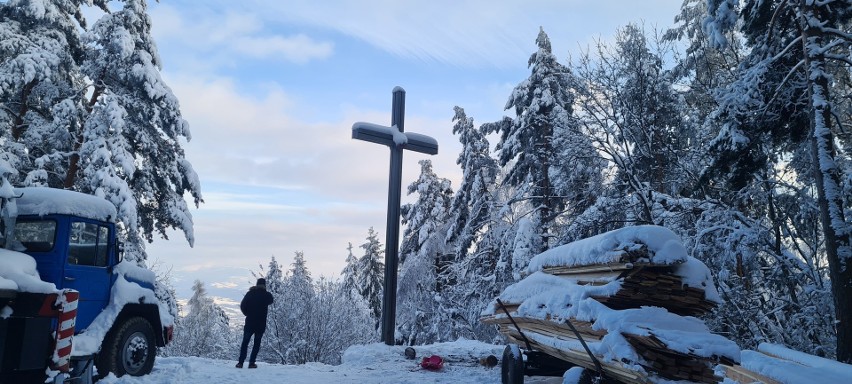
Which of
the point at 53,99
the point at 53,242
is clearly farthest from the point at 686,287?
the point at 53,99

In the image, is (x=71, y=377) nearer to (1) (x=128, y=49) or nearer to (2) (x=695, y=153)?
(1) (x=128, y=49)

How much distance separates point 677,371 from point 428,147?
29.1 feet

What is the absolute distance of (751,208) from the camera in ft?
49.2

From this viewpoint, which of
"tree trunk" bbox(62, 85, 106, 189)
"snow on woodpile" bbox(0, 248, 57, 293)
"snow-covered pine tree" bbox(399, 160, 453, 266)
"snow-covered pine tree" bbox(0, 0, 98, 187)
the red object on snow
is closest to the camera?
"snow on woodpile" bbox(0, 248, 57, 293)

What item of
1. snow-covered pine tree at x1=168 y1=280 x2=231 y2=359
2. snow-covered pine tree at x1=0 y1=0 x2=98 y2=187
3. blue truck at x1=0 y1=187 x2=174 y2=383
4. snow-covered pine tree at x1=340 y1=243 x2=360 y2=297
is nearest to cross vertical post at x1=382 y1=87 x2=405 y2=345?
blue truck at x1=0 y1=187 x2=174 y2=383

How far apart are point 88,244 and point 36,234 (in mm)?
684

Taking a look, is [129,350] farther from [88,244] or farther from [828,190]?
[828,190]

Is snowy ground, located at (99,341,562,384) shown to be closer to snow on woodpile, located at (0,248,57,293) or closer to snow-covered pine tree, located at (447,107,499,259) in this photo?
snow on woodpile, located at (0,248,57,293)

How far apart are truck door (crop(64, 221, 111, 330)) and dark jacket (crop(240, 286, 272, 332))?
9.73ft

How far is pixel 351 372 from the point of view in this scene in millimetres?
10133

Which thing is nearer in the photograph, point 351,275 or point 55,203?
point 55,203

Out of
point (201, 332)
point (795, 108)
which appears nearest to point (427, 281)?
point (795, 108)

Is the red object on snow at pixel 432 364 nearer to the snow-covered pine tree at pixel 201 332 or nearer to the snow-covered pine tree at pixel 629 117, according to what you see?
the snow-covered pine tree at pixel 629 117

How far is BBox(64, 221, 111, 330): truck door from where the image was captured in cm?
788
